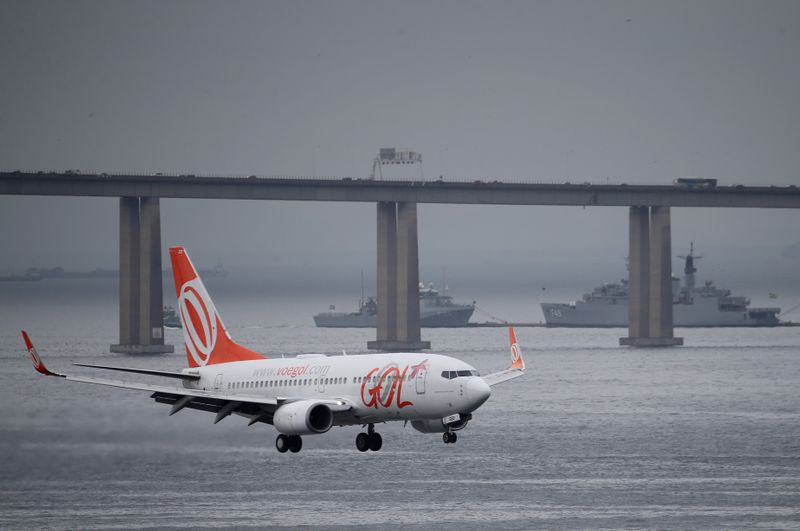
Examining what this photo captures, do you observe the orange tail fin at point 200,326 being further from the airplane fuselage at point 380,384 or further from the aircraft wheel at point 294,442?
the aircraft wheel at point 294,442

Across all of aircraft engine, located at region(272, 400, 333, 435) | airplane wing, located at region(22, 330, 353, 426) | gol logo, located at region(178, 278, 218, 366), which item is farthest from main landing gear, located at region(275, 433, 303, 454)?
gol logo, located at region(178, 278, 218, 366)

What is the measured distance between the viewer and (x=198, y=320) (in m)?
84.8

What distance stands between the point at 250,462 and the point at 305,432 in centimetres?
2006

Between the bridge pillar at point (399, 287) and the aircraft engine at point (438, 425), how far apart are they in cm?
12244

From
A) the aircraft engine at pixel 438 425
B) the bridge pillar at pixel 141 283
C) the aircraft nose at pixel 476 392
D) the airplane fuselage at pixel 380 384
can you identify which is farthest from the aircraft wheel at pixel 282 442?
the bridge pillar at pixel 141 283

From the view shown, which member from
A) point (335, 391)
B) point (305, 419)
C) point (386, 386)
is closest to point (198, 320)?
point (335, 391)

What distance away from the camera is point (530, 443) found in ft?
334

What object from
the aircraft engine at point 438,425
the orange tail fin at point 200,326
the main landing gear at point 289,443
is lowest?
the main landing gear at point 289,443

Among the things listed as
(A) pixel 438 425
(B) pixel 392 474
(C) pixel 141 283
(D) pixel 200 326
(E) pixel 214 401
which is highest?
(C) pixel 141 283

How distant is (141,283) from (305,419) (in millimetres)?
119300

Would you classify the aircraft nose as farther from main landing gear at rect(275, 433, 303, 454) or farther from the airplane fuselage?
main landing gear at rect(275, 433, 303, 454)

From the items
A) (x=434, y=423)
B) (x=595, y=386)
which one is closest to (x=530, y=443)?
(x=434, y=423)

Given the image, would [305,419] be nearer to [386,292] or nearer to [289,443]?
[289,443]

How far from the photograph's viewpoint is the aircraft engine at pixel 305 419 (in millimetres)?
71938
